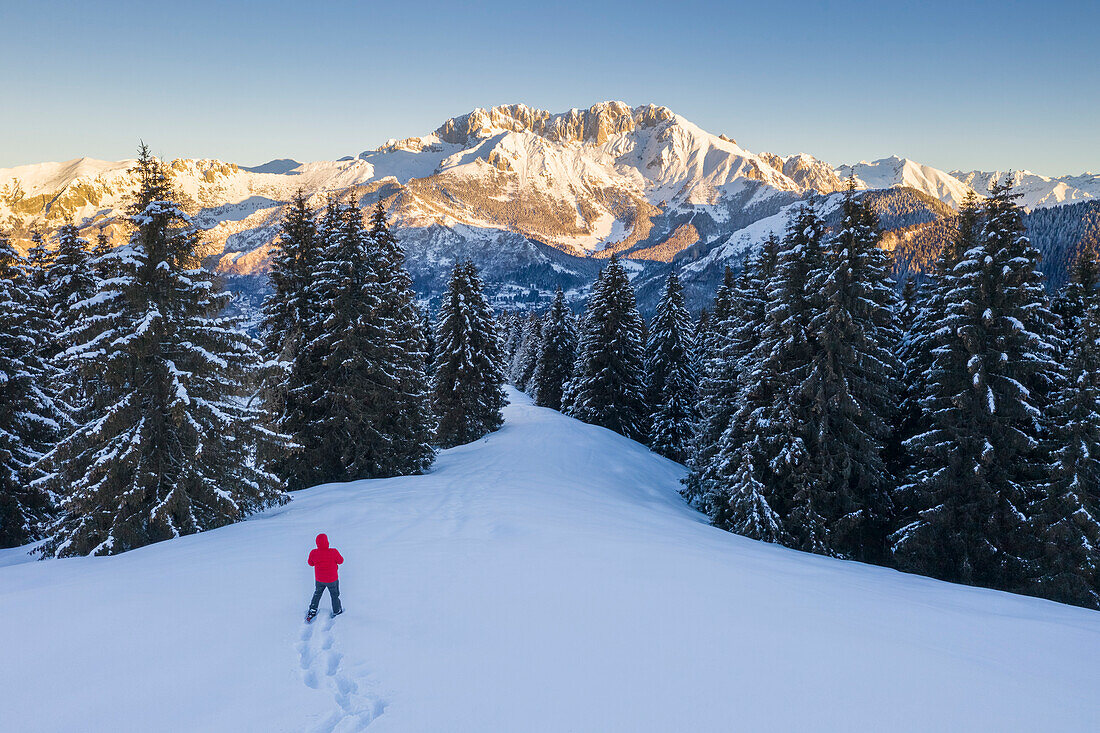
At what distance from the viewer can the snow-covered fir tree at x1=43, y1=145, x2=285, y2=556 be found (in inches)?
497

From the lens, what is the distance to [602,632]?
720cm

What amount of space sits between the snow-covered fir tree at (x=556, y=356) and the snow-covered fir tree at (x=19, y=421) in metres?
35.9

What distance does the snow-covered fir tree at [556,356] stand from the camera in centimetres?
4897

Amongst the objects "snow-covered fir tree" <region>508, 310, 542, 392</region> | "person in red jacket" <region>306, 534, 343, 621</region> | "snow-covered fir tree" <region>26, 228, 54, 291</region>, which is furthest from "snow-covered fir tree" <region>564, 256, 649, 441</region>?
"person in red jacket" <region>306, 534, 343, 621</region>

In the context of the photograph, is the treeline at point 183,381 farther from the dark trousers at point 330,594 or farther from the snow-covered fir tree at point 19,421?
the dark trousers at point 330,594

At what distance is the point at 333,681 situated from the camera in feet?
20.0

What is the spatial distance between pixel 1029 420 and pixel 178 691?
76.2 ft

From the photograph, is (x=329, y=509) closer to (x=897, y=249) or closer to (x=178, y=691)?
(x=178, y=691)

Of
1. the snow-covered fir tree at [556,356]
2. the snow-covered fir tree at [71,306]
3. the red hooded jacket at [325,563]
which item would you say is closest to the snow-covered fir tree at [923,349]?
the red hooded jacket at [325,563]

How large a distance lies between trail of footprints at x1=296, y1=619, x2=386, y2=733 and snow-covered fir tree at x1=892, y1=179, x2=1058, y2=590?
1777cm

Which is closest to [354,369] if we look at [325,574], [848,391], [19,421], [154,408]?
[154,408]

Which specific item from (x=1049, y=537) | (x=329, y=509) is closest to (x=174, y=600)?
(x=329, y=509)

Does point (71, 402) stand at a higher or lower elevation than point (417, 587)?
higher

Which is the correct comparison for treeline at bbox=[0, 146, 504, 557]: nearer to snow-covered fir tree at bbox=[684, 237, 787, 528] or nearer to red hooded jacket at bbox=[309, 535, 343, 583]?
red hooded jacket at bbox=[309, 535, 343, 583]
